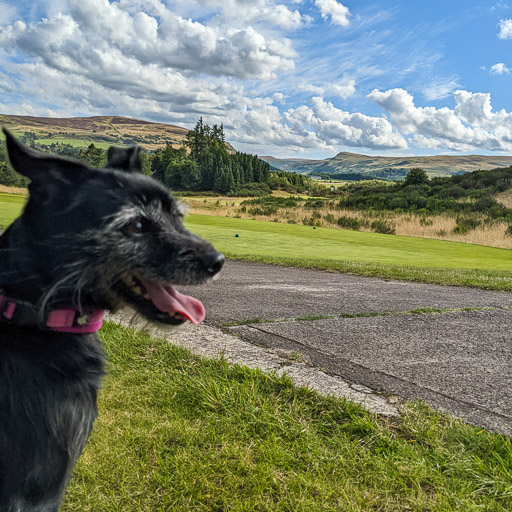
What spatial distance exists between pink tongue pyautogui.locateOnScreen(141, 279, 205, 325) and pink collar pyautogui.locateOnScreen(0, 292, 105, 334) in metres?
0.33

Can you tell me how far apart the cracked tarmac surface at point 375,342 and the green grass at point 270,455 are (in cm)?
34

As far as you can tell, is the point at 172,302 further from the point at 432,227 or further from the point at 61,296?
the point at 432,227

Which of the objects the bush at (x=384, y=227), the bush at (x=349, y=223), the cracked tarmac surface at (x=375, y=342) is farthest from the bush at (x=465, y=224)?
the cracked tarmac surface at (x=375, y=342)

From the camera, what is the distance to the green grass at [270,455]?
236cm

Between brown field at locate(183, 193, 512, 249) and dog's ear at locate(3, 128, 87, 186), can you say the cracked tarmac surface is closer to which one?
dog's ear at locate(3, 128, 87, 186)

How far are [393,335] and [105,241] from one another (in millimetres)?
4581

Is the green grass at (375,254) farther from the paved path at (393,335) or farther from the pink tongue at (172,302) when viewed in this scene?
the pink tongue at (172,302)

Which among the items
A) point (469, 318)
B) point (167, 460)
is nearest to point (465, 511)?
point (167, 460)

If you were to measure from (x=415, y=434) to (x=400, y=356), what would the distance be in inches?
72.7

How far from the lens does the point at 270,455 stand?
2.69 metres

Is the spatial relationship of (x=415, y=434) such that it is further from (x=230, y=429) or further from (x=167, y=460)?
(x=167, y=460)

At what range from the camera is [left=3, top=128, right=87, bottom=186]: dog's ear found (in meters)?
1.77

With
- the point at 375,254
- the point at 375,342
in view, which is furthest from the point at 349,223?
the point at 375,342

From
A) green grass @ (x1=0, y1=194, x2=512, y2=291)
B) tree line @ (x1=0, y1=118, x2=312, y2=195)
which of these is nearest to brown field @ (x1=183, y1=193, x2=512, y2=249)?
green grass @ (x1=0, y1=194, x2=512, y2=291)
